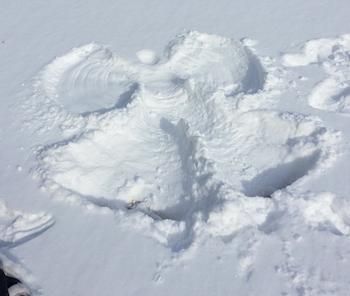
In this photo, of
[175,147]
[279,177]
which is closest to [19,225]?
[175,147]

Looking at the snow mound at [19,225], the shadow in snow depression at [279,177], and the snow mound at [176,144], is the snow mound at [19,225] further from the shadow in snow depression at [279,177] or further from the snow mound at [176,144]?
the shadow in snow depression at [279,177]

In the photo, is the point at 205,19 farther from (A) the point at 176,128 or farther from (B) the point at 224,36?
(A) the point at 176,128

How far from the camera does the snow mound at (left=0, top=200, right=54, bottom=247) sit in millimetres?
2413

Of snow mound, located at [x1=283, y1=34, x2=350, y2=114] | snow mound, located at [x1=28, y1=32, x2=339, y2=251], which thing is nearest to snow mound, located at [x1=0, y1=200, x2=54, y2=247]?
snow mound, located at [x1=28, y1=32, x2=339, y2=251]

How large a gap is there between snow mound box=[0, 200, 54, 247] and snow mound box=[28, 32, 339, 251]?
0.19 meters

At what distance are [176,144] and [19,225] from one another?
1118mm

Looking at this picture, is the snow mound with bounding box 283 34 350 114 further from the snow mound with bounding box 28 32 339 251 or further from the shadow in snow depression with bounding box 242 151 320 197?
the shadow in snow depression with bounding box 242 151 320 197

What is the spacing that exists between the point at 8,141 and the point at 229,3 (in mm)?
2425

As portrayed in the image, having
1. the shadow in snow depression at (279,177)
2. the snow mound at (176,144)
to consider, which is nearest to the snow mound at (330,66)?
the snow mound at (176,144)

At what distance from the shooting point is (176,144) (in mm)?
2992

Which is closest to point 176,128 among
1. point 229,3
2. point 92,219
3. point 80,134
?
point 80,134

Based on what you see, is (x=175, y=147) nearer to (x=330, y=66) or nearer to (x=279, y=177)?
(x=279, y=177)

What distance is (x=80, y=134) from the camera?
294cm

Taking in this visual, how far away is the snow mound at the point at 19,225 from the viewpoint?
2.41 metres
